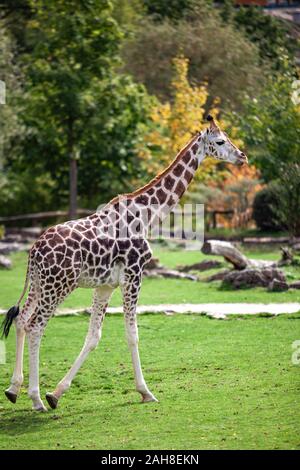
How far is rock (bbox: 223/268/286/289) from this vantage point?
21.3m

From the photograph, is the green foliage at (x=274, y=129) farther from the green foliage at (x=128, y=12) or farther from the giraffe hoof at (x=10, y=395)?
the giraffe hoof at (x=10, y=395)

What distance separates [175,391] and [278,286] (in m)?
8.49

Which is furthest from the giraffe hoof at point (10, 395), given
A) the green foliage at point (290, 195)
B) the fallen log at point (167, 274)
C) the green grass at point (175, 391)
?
the green foliage at point (290, 195)

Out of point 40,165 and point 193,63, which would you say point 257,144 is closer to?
A: point 40,165

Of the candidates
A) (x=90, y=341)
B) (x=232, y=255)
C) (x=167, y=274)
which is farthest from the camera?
(x=167, y=274)

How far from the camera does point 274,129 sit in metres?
27.3

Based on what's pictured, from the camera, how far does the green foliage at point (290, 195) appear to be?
977 inches

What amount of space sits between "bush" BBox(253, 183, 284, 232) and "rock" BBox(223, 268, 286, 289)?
9.63 m

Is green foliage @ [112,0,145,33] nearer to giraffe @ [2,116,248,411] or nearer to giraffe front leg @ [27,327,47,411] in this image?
giraffe @ [2,116,248,411]

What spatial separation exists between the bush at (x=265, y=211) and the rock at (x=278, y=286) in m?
10.4

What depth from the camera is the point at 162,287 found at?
2244cm

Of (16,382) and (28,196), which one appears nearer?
(16,382)

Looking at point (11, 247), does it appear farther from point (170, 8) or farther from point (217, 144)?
point (217, 144)

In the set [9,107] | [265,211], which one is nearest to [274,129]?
[265,211]
